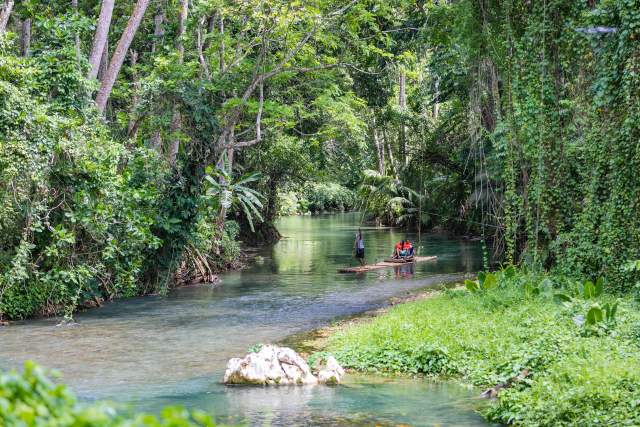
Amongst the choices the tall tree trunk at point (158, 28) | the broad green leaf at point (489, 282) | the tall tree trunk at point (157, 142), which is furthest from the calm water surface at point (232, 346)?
the tall tree trunk at point (158, 28)

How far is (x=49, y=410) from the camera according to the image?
3131mm

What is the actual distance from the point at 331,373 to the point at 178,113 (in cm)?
1297

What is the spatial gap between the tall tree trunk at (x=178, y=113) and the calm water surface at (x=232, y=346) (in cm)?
451

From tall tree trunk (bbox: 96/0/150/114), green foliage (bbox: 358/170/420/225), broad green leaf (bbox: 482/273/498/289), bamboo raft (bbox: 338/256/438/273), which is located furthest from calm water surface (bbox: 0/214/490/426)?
green foliage (bbox: 358/170/420/225)

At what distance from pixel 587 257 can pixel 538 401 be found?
26.8 ft

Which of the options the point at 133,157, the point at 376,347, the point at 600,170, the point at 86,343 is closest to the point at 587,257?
the point at 600,170

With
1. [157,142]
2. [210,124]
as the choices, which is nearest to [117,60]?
[210,124]

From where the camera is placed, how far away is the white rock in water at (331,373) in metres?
11.1

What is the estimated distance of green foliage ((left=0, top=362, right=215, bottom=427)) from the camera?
2.86m

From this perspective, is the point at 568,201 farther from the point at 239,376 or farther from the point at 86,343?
the point at 86,343

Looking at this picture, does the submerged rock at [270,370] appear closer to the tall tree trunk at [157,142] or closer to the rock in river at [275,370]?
the rock in river at [275,370]

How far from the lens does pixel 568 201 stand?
680 inches

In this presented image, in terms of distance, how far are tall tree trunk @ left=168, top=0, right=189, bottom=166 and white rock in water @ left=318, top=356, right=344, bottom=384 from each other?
11621mm

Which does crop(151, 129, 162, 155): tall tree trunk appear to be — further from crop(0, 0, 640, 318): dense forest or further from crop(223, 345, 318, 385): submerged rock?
crop(223, 345, 318, 385): submerged rock
